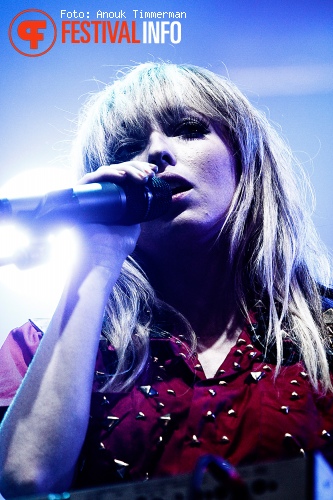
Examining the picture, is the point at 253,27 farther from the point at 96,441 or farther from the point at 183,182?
the point at 96,441

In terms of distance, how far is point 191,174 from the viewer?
1.16 m

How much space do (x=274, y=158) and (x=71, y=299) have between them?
700 millimetres

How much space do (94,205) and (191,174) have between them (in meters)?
0.33

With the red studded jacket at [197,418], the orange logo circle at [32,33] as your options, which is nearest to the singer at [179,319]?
the red studded jacket at [197,418]

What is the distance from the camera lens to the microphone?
0.77m

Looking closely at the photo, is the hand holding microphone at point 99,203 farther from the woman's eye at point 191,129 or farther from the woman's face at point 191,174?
the woman's eye at point 191,129

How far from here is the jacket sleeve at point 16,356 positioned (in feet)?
3.68

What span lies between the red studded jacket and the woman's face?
0.27 metres

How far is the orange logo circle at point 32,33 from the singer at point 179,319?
0.34m

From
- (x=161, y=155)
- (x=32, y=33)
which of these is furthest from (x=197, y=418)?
(x=32, y=33)

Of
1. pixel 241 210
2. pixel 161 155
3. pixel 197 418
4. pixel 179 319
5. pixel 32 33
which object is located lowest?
pixel 197 418

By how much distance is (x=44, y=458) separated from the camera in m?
0.88

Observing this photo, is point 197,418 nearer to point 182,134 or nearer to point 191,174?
point 191,174

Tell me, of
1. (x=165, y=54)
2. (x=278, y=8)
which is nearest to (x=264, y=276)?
(x=165, y=54)
